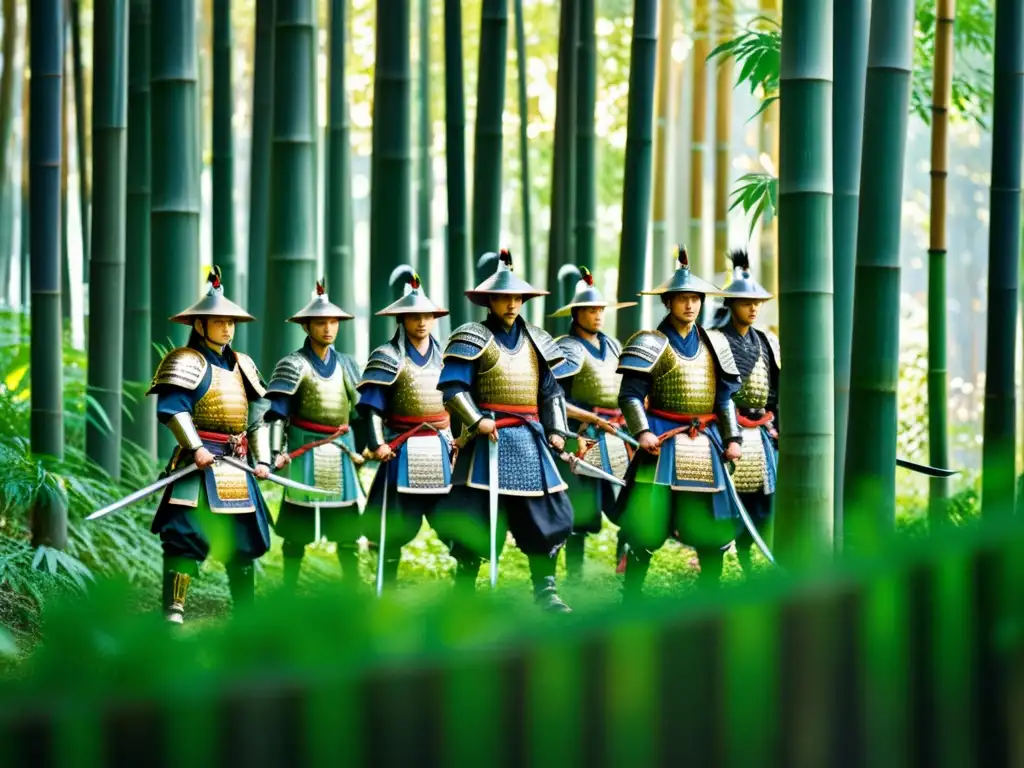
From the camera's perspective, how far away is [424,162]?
12672 millimetres

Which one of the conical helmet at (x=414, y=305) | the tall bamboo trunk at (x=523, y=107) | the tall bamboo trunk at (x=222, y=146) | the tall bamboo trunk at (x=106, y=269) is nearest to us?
the conical helmet at (x=414, y=305)

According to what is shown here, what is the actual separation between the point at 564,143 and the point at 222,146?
6.43ft

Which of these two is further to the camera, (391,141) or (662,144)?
(662,144)

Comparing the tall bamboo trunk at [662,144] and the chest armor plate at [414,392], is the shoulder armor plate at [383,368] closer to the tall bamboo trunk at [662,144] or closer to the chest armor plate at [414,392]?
the chest armor plate at [414,392]

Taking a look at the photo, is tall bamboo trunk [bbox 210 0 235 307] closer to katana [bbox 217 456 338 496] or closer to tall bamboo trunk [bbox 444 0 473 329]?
tall bamboo trunk [bbox 444 0 473 329]

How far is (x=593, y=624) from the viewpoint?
1.44 meters

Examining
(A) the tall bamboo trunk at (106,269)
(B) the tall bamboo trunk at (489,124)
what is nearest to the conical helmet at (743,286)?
(B) the tall bamboo trunk at (489,124)

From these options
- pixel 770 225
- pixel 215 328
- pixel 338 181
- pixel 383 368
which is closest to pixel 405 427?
pixel 383 368

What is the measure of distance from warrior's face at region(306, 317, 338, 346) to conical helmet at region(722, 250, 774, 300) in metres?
1.64

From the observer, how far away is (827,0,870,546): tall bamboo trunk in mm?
4918

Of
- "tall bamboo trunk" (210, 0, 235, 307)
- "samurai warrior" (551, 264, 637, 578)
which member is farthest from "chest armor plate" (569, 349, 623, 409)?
"tall bamboo trunk" (210, 0, 235, 307)

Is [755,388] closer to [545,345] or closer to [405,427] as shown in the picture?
[545,345]

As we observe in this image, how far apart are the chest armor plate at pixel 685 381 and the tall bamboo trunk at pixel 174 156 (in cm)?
194

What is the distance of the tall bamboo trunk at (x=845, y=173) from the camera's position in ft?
16.1
